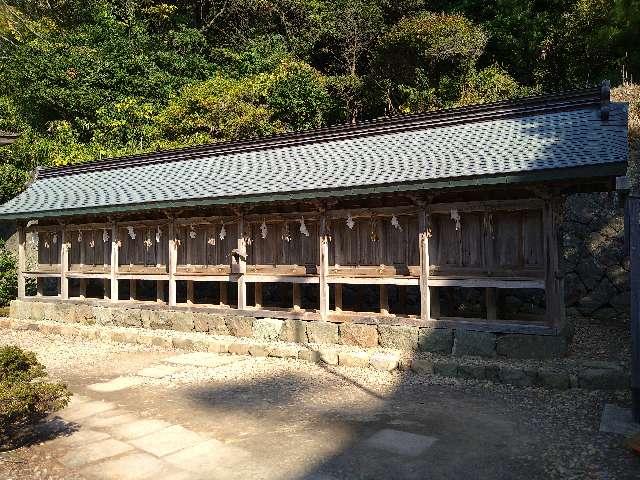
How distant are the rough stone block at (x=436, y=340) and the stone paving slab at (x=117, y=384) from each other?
5067 millimetres

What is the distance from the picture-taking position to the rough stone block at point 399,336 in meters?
9.77

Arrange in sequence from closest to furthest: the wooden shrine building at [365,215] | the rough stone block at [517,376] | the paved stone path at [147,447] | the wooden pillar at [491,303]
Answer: the paved stone path at [147,447] < the rough stone block at [517,376] < the wooden shrine building at [365,215] < the wooden pillar at [491,303]

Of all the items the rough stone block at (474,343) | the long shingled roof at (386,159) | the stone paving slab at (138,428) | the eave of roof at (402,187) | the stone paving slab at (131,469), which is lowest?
the stone paving slab at (131,469)

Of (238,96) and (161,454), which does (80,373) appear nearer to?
Result: (161,454)

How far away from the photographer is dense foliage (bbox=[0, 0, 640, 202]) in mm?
22078

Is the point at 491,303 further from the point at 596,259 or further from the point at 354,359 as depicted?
the point at 596,259

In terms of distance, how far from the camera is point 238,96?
24.4m

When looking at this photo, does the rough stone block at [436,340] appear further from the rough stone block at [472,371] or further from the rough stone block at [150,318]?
the rough stone block at [150,318]

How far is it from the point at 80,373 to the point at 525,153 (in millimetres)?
9008

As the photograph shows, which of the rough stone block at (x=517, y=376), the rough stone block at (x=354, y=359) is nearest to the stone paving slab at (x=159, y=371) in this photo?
the rough stone block at (x=354, y=359)

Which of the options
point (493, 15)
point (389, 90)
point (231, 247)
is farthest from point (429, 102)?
point (231, 247)

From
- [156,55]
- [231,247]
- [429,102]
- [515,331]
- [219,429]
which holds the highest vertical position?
[156,55]

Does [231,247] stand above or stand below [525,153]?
below

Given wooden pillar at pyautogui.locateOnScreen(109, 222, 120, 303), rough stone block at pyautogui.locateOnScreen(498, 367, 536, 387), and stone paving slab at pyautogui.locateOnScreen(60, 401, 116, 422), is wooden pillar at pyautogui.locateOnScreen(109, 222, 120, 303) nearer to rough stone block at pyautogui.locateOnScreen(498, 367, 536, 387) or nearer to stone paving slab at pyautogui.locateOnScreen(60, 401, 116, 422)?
stone paving slab at pyautogui.locateOnScreen(60, 401, 116, 422)
